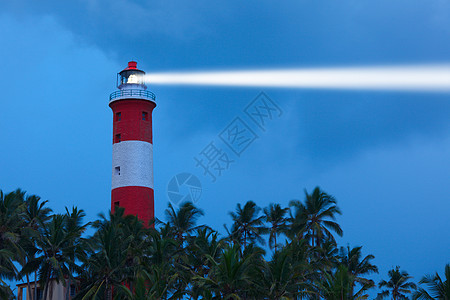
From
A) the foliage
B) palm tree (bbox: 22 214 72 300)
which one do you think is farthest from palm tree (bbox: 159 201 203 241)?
palm tree (bbox: 22 214 72 300)

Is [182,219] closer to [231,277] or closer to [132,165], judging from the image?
[132,165]

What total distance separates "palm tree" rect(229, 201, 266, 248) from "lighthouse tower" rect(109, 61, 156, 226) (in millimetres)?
10265

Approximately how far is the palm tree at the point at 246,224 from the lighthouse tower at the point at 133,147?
33.7ft

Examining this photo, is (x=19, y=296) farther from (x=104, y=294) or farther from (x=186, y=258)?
(x=186, y=258)

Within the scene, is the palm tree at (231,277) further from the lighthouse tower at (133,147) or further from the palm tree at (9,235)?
the lighthouse tower at (133,147)

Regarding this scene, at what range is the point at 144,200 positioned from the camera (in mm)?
67250

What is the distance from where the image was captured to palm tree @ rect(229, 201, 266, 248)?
73750mm

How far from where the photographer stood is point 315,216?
67.1 m

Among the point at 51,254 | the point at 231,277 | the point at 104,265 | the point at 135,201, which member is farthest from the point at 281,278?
the point at 135,201

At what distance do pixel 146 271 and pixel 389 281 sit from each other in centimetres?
4256

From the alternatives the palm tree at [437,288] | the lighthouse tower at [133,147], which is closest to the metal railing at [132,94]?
the lighthouse tower at [133,147]

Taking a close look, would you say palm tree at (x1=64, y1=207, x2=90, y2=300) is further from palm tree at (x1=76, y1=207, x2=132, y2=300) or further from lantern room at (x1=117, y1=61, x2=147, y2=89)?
lantern room at (x1=117, y1=61, x2=147, y2=89)

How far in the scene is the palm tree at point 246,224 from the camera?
7375cm

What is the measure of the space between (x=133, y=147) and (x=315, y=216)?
19.3 meters
